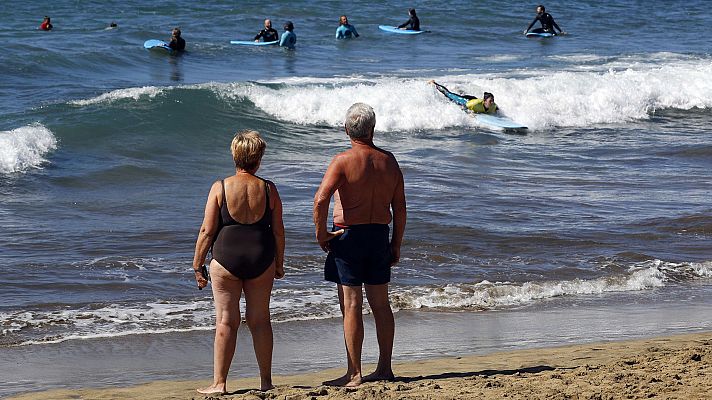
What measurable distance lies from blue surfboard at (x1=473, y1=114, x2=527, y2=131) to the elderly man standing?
13.8m

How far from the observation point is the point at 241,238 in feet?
18.2

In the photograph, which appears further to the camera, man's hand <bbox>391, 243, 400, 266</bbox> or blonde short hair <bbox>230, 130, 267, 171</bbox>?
man's hand <bbox>391, 243, 400, 266</bbox>

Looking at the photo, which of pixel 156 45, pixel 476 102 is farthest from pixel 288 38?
pixel 476 102

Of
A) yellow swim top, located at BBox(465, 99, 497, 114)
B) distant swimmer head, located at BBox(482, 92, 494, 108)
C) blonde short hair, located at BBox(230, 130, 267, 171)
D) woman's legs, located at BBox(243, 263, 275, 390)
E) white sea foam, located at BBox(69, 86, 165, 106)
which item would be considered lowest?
yellow swim top, located at BBox(465, 99, 497, 114)

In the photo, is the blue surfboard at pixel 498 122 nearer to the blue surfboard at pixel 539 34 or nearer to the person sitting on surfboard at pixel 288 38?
the person sitting on surfboard at pixel 288 38

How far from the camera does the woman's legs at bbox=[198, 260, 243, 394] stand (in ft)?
18.4

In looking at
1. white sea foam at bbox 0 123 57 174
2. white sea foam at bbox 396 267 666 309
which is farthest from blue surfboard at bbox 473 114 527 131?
white sea foam at bbox 396 267 666 309

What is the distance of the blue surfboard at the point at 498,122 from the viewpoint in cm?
1947

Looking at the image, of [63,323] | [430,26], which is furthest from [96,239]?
[430,26]

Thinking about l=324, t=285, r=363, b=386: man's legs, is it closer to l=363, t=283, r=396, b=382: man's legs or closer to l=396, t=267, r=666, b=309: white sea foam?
l=363, t=283, r=396, b=382: man's legs

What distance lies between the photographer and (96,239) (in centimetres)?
1041

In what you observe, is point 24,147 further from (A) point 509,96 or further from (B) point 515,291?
(A) point 509,96

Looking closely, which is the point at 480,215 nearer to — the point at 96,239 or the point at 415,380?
the point at 96,239

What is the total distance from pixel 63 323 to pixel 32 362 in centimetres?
90
